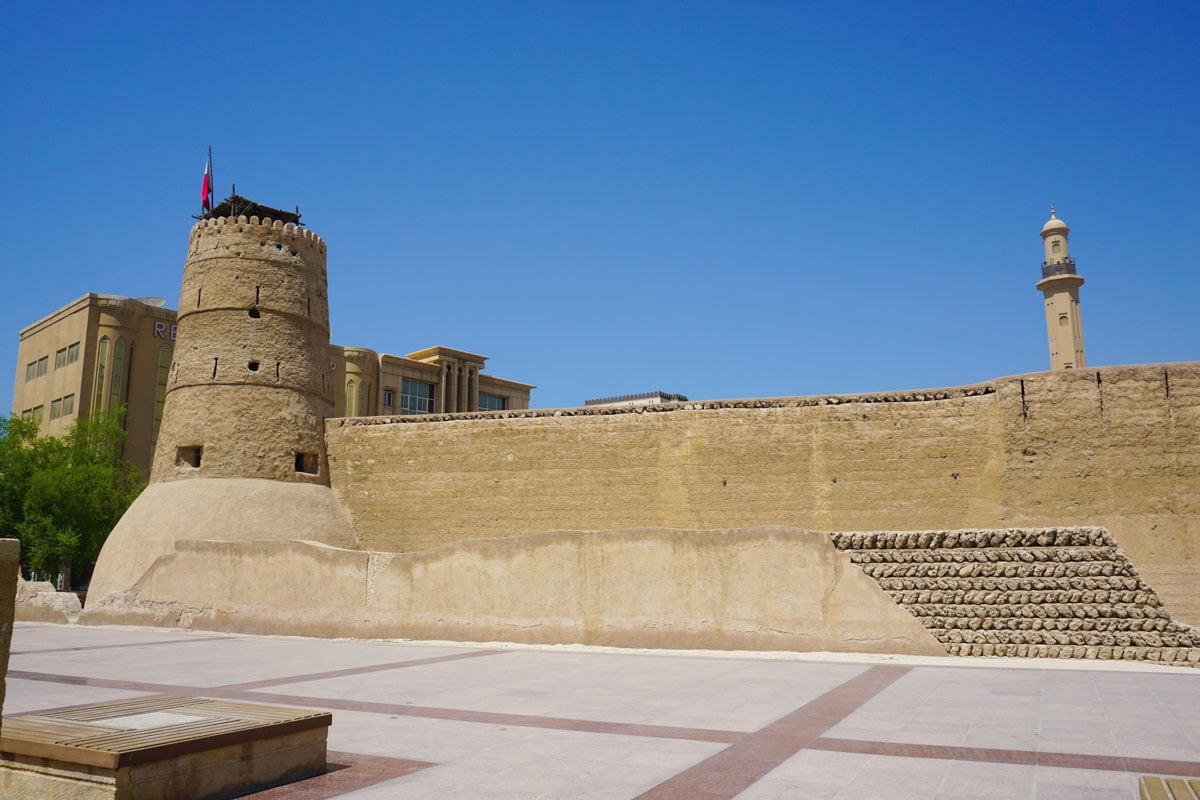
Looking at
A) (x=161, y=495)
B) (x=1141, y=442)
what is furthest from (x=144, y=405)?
(x=1141, y=442)

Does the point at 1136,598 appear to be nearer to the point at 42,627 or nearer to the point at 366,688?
the point at 366,688

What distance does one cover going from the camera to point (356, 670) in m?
9.08

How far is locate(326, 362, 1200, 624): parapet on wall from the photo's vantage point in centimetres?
1442

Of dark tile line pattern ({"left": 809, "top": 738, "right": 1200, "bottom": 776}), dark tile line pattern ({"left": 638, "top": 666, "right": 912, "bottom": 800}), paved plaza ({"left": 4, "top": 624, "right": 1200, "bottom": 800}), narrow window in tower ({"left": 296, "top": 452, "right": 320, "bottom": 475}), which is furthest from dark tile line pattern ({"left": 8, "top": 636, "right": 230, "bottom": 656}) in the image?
dark tile line pattern ({"left": 809, "top": 738, "right": 1200, "bottom": 776})

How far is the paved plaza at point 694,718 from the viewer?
430 cm

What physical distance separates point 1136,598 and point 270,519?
15318 mm

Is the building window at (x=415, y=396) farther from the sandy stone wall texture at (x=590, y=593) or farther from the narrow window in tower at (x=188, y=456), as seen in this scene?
the sandy stone wall texture at (x=590, y=593)

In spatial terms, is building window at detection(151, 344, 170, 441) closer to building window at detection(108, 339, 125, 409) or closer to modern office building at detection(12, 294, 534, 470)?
modern office building at detection(12, 294, 534, 470)

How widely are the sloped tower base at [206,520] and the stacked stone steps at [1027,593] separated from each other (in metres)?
12.0

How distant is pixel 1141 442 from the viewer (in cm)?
1452

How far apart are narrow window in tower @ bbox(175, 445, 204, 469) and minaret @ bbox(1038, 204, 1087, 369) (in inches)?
1512

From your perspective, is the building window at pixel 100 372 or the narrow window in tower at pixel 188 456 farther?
the building window at pixel 100 372

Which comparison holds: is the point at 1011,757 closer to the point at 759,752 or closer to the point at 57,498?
the point at 759,752

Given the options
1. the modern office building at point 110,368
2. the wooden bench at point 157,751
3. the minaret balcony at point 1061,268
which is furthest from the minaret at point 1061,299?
the wooden bench at point 157,751
